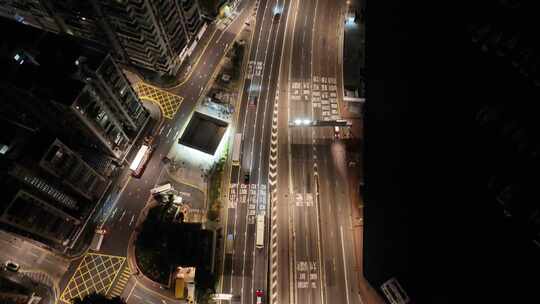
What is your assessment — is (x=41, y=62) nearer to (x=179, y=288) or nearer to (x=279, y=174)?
(x=179, y=288)

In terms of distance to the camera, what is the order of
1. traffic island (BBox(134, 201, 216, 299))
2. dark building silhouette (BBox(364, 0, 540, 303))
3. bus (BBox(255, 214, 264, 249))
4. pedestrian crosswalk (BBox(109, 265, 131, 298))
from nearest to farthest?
dark building silhouette (BBox(364, 0, 540, 303))
traffic island (BBox(134, 201, 216, 299))
pedestrian crosswalk (BBox(109, 265, 131, 298))
bus (BBox(255, 214, 264, 249))

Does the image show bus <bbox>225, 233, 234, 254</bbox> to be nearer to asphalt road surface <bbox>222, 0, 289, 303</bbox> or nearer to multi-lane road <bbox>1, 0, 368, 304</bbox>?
asphalt road surface <bbox>222, 0, 289, 303</bbox>

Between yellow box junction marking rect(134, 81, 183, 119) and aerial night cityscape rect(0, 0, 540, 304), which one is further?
yellow box junction marking rect(134, 81, 183, 119)

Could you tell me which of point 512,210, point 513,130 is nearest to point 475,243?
point 512,210

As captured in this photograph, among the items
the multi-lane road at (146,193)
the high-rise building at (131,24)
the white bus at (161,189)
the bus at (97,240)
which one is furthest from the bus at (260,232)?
the high-rise building at (131,24)

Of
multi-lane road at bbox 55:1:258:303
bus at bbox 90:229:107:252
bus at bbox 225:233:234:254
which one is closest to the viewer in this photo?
multi-lane road at bbox 55:1:258:303

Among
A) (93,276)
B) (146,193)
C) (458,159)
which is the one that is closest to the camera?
(458,159)

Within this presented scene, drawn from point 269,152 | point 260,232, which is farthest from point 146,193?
point 269,152

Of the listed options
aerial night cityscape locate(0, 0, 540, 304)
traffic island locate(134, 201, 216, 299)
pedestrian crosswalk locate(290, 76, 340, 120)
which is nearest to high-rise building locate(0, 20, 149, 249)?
aerial night cityscape locate(0, 0, 540, 304)
